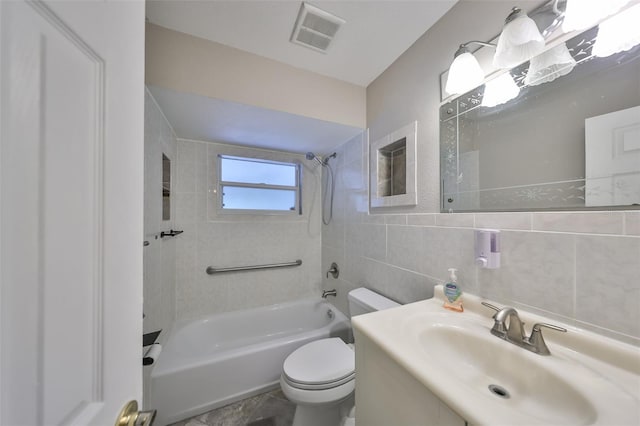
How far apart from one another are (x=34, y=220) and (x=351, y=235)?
1.70 m

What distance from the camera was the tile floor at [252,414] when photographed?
1334mm

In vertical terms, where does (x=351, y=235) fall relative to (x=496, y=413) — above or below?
above

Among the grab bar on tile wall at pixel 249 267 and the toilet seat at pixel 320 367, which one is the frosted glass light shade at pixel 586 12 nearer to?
the toilet seat at pixel 320 367

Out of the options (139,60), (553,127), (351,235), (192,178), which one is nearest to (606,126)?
(553,127)

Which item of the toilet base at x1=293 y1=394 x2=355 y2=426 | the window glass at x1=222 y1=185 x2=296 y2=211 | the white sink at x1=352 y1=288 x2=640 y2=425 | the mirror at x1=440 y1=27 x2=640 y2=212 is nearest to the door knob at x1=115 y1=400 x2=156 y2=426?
the white sink at x1=352 y1=288 x2=640 y2=425

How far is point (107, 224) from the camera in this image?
0.36m

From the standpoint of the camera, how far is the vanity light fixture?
905 millimetres

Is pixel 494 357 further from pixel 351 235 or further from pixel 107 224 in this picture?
pixel 351 235

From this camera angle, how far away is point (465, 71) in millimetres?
913

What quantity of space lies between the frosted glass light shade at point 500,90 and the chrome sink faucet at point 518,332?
80 cm

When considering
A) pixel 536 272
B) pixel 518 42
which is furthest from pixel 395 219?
pixel 518 42

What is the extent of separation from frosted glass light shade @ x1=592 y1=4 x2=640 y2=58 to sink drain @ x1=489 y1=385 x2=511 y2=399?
1.04 m

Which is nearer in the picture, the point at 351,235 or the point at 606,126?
the point at 606,126

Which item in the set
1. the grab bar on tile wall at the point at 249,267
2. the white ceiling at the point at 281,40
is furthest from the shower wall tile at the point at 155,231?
the grab bar on tile wall at the point at 249,267
